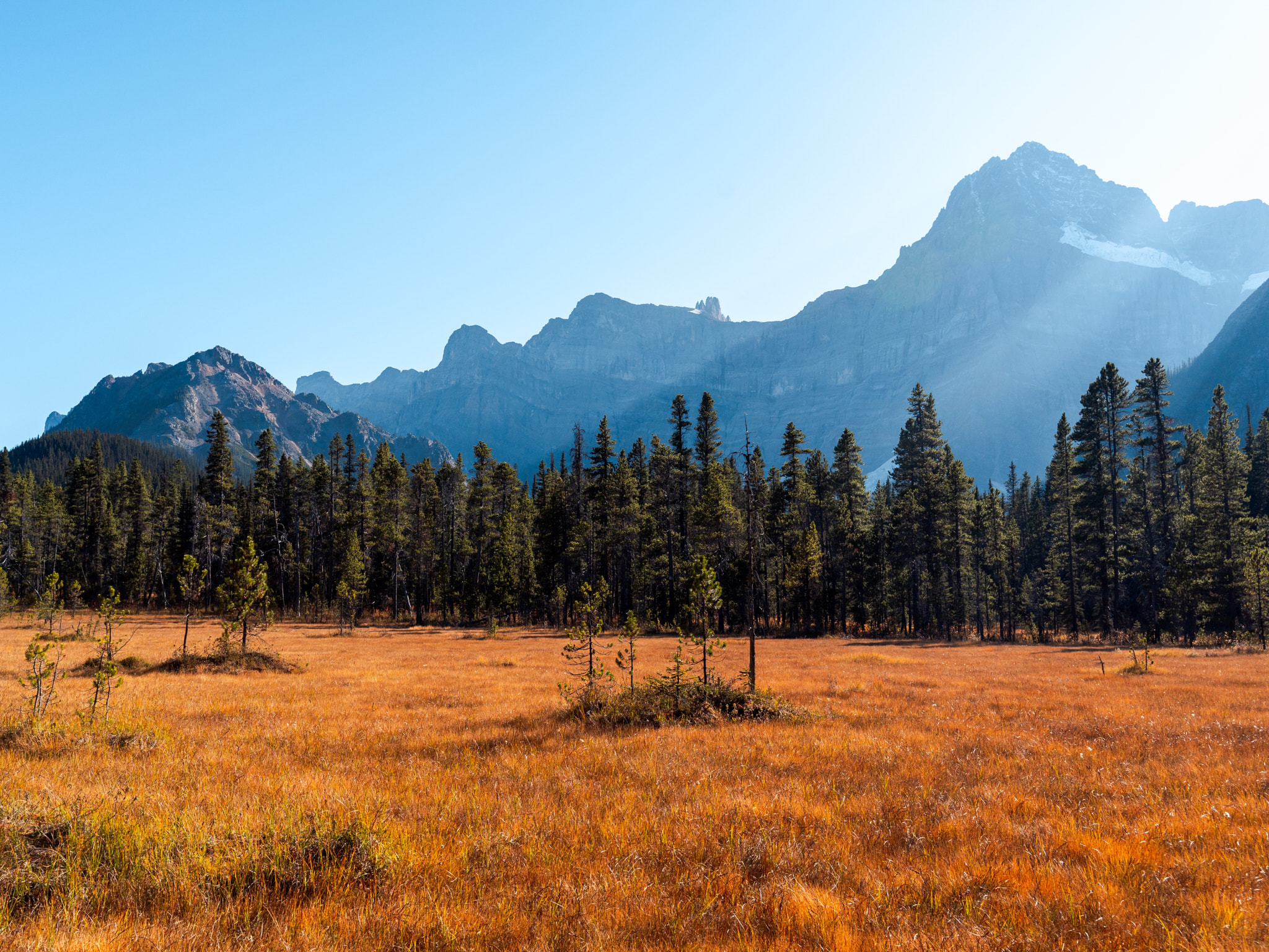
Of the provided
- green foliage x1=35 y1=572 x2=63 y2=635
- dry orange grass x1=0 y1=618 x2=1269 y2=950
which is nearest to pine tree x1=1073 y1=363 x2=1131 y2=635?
dry orange grass x1=0 y1=618 x2=1269 y2=950

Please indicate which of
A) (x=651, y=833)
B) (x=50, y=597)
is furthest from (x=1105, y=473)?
(x=50, y=597)

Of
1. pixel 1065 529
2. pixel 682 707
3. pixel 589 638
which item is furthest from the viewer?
pixel 1065 529

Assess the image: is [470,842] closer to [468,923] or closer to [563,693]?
[468,923]

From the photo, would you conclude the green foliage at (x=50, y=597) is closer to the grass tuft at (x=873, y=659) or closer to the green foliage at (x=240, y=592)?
the green foliage at (x=240, y=592)

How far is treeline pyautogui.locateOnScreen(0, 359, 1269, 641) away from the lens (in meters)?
45.5

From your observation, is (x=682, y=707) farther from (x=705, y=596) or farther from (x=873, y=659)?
(x=873, y=659)

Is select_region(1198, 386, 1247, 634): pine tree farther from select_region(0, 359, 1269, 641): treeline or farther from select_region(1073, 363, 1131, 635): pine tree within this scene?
select_region(1073, 363, 1131, 635): pine tree

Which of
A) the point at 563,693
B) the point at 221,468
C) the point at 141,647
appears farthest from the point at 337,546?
the point at 563,693

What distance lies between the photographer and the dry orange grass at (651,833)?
4168 mm

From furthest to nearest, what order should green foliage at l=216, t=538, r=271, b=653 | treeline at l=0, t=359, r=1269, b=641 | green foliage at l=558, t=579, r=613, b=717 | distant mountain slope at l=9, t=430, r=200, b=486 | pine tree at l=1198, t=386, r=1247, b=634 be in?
1. distant mountain slope at l=9, t=430, r=200, b=486
2. treeline at l=0, t=359, r=1269, b=641
3. pine tree at l=1198, t=386, r=1247, b=634
4. green foliage at l=216, t=538, r=271, b=653
5. green foliage at l=558, t=579, r=613, b=717

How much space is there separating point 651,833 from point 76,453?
224 metres

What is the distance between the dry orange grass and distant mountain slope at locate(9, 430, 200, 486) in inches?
7083

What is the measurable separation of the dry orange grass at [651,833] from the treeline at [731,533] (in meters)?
28.0

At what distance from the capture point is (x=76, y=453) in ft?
532
